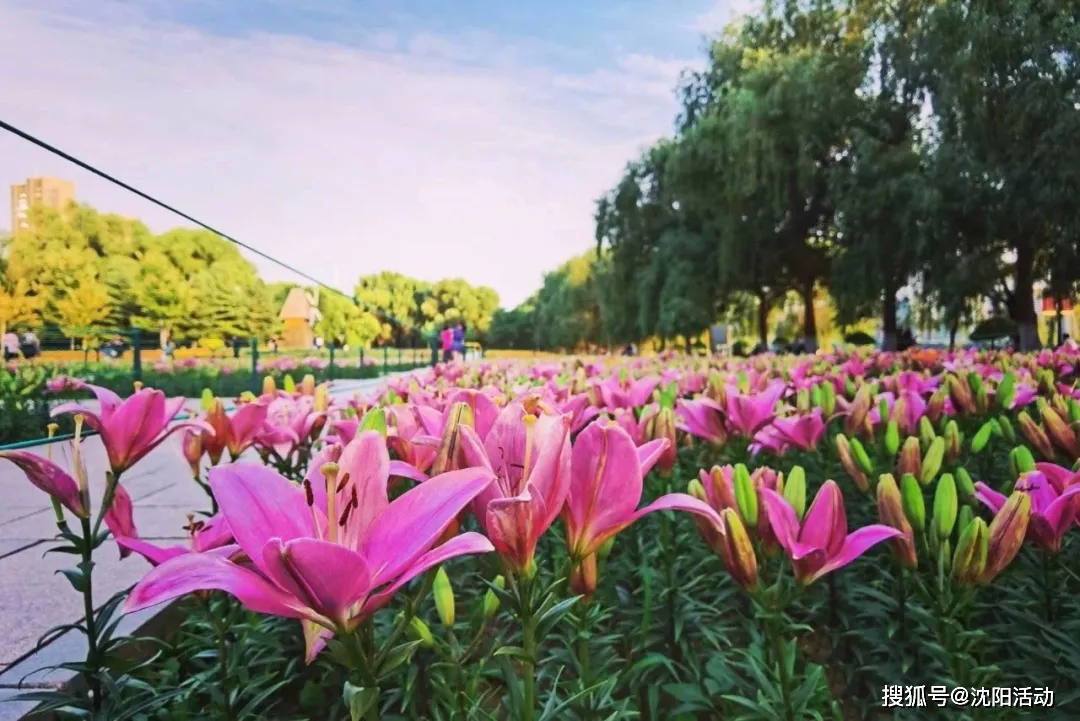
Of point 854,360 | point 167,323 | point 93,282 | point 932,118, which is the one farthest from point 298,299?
point 854,360

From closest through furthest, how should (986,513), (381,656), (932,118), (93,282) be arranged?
(381,656)
(986,513)
(932,118)
(93,282)

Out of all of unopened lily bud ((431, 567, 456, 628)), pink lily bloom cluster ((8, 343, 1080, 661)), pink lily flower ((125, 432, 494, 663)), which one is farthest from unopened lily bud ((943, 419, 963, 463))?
pink lily flower ((125, 432, 494, 663))

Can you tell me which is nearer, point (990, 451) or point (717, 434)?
point (717, 434)

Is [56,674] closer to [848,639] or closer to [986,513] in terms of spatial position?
[848,639]

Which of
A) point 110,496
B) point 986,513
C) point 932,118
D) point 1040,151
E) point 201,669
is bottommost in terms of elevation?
point 201,669

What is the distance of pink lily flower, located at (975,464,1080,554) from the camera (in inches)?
36.8

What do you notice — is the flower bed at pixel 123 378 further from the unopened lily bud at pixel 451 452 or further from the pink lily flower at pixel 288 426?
the unopened lily bud at pixel 451 452

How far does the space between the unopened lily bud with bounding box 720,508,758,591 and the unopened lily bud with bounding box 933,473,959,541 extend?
255mm

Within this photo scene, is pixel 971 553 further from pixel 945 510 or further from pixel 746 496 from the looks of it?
pixel 746 496

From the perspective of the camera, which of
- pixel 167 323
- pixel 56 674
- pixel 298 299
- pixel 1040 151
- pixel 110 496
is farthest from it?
pixel 298 299

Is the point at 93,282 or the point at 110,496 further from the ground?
the point at 93,282

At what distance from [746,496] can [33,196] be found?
34.9m

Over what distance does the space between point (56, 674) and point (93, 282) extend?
3947 centimetres

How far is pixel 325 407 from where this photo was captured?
1936 millimetres
